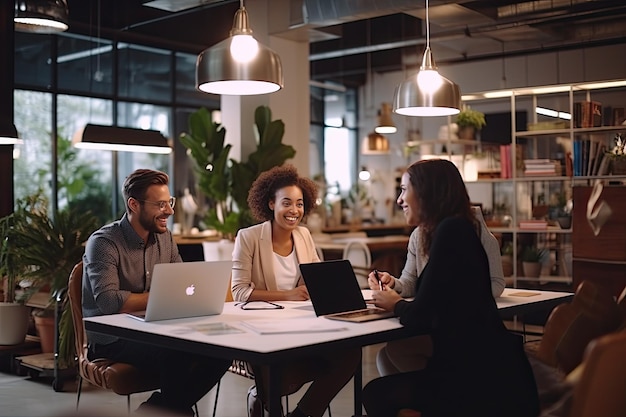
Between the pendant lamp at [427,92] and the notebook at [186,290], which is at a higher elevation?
the pendant lamp at [427,92]

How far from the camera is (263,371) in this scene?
3797 millimetres

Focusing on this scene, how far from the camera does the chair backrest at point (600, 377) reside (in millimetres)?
2131

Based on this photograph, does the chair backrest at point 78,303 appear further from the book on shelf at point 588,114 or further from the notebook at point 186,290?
the book on shelf at point 588,114

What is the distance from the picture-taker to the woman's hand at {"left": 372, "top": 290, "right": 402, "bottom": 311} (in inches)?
129

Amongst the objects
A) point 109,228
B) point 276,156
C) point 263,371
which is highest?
point 276,156

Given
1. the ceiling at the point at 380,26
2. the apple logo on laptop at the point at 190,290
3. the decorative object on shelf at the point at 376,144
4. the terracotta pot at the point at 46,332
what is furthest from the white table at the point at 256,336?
the decorative object on shelf at the point at 376,144

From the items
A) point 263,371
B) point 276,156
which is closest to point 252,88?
point 263,371

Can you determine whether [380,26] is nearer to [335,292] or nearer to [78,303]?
[78,303]

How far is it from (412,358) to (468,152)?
5.33 meters

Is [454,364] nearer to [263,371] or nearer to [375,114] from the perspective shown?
[263,371]

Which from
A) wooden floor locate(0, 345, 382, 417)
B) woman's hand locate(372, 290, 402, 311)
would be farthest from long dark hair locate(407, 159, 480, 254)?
wooden floor locate(0, 345, 382, 417)

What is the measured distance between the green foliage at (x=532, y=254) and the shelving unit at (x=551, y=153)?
0.07m

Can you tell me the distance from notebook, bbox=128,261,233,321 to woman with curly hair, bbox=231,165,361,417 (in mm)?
511

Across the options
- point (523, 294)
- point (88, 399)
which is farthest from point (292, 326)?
point (88, 399)
